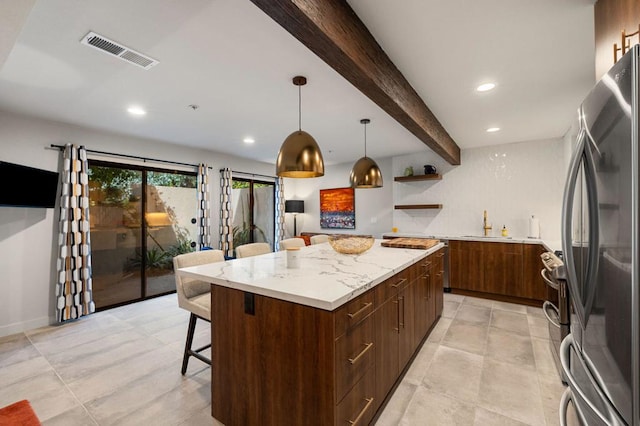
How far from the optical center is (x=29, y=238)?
11.2ft

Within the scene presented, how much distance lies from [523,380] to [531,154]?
370cm

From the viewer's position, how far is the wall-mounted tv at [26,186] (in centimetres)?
290

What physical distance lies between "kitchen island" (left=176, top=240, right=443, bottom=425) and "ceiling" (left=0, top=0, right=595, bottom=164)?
156 centimetres

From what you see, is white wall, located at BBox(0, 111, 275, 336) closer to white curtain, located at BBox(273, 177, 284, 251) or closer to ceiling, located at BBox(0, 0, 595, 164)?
ceiling, located at BBox(0, 0, 595, 164)

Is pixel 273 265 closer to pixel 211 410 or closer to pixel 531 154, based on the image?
pixel 211 410

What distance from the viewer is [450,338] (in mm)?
3027

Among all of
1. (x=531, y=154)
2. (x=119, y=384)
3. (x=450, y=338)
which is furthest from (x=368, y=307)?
(x=531, y=154)

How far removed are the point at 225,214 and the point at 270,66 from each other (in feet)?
12.0

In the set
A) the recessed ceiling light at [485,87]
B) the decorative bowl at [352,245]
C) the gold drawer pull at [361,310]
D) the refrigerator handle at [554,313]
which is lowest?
the refrigerator handle at [554,313]

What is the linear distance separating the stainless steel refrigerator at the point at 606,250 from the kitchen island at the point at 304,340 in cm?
89

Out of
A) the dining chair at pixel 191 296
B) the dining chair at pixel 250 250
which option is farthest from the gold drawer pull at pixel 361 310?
the dining chair at pixel 250 250

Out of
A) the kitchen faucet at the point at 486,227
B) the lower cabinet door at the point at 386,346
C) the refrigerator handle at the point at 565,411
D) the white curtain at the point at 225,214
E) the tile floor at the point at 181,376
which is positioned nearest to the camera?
the refrigerator handle at the point at 565,411

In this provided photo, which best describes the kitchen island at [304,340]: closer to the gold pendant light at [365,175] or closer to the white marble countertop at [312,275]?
the white marble countertop at [312,275]

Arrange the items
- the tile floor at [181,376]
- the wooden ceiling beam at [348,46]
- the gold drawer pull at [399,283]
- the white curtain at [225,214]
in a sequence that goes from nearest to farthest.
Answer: the wooden ceiling beam at [348,46], the tile floor at [181,376], the gold drawer pull at [399,283], the white curtain at [225,214]
